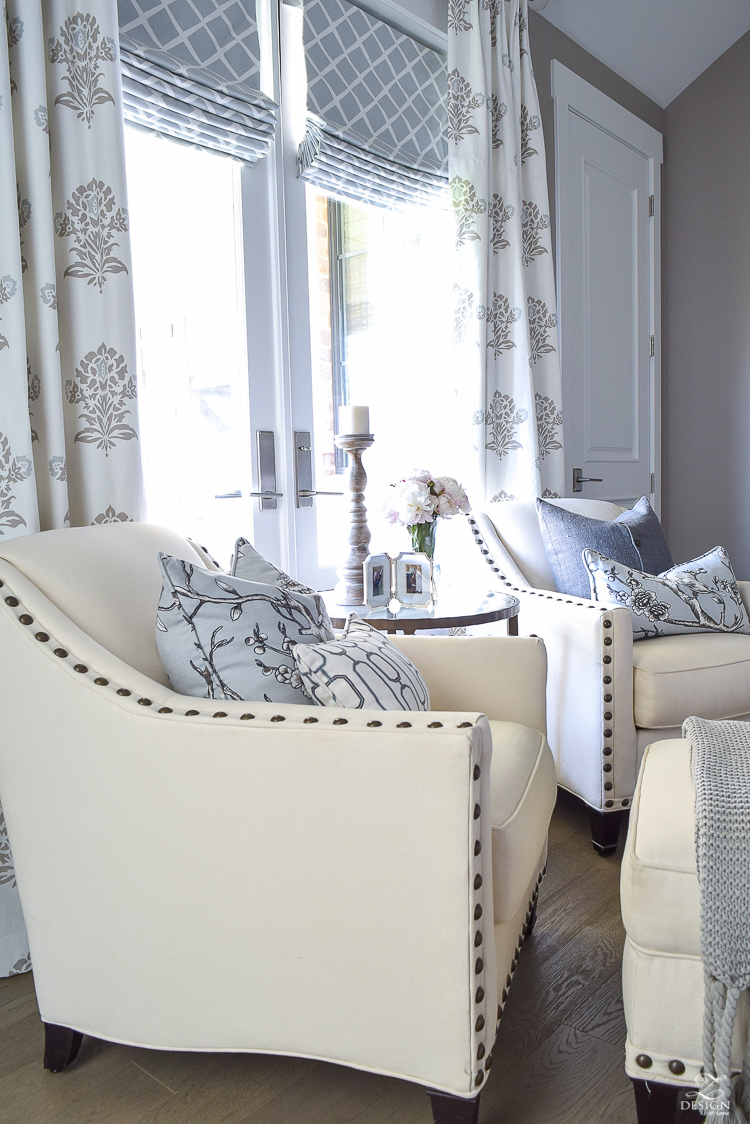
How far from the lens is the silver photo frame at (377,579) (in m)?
1.98

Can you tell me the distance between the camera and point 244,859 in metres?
1.07

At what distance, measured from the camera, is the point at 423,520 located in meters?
2.04

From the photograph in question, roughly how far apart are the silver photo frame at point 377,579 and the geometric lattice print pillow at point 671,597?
0.53m

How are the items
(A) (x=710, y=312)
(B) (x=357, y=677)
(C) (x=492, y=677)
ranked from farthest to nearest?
(A) (x=710, y=312) → (C) (x=492, y=677) → (B) (x=357, y=677)

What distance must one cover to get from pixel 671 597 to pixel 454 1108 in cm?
141

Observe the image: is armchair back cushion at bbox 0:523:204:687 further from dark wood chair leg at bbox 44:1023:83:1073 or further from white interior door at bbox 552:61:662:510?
white interior door at bbox 552:61:662:510

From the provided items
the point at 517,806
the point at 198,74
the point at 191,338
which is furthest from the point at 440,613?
the point at 198,74

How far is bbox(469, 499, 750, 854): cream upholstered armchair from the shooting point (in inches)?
76.5

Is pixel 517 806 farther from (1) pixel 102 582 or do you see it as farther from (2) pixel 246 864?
(1) pixel 102 582

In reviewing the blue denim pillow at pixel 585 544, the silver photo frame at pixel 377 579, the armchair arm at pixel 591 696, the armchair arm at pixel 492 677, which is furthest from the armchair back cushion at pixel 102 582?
the blue denim pillow at pixel 585 544

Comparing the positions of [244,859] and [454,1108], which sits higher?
[244,859]

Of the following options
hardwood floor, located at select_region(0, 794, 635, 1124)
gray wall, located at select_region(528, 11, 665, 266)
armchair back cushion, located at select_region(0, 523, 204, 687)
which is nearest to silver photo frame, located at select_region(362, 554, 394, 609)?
armchair back cushion, located at select_region(0, 523, 204, 687)

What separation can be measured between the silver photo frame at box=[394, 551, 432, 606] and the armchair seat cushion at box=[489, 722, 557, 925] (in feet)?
1.78

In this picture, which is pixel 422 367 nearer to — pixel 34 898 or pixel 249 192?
pixel 249 192
